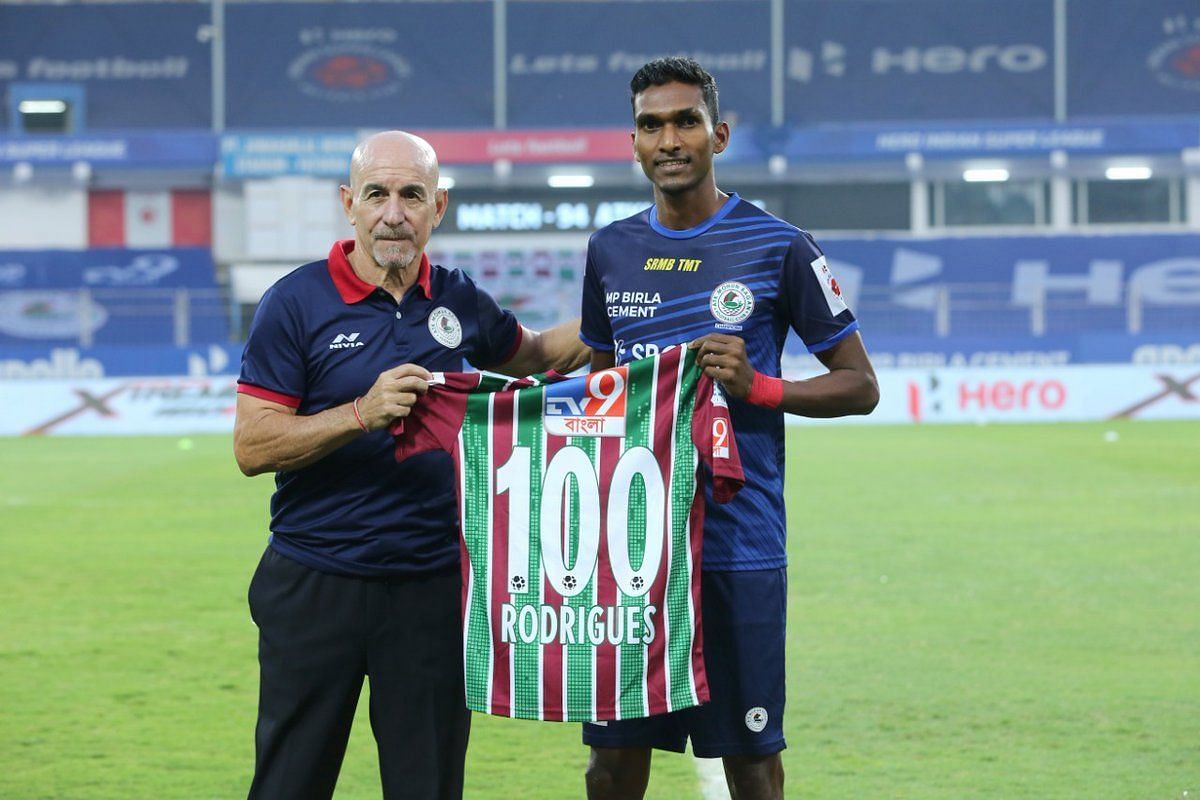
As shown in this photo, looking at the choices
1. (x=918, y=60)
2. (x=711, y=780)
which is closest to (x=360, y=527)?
(x=711, y=780)

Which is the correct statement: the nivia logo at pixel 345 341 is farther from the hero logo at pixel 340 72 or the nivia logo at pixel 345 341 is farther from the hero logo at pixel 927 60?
the hero logo at pixel 340 72

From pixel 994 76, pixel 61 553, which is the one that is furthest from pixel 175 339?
pixel 994 76

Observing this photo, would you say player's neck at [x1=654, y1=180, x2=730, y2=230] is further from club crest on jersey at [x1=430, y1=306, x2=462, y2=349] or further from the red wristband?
club crest on jersey at [x1=430, y1=306, x2=462, y2=349]

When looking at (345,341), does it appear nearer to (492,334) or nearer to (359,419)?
(359,419)

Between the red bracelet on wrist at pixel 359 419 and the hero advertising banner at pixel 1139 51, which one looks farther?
the hero advertising banner at pixel 1139 51

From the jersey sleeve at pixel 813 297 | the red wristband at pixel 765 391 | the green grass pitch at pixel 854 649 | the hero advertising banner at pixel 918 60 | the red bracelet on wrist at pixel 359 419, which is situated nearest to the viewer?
the red bracelet on wrist at pixel 359 419

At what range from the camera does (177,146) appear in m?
33.2

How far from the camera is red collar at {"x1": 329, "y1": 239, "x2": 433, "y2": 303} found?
401 cm

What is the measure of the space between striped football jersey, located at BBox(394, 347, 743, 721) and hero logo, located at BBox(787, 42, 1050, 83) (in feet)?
107

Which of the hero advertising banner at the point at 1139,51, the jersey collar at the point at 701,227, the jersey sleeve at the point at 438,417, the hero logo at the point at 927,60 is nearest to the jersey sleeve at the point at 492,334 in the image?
the jersey sleeve at the point at 438,417

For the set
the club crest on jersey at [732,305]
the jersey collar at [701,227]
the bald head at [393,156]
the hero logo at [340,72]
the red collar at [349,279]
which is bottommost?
the club crest on jersey at [732,305]

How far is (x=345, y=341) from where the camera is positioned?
3988 mm

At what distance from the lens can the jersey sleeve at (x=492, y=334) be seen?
14.1 feet

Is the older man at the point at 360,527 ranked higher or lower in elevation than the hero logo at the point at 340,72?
lower
